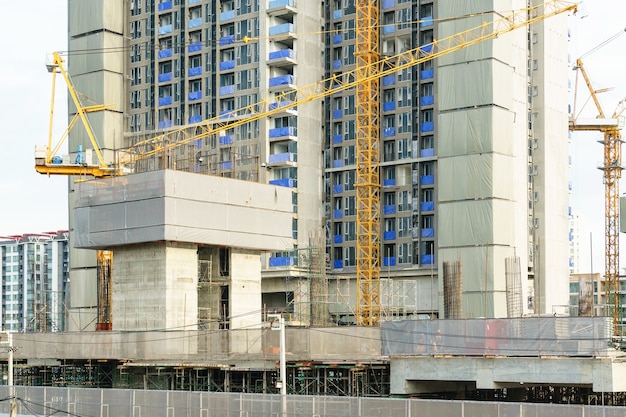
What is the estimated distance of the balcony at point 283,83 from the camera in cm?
12250

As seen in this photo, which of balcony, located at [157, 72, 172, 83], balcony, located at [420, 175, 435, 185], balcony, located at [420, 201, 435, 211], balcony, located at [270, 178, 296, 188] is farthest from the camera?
balcony, located at [157, 72, 172, 83]

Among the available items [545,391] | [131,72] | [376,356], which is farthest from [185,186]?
[131,72]

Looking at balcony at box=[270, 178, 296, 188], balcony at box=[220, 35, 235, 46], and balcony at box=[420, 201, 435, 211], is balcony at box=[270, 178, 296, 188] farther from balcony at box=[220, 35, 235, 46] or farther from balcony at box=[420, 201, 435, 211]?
balcony at box=[220, 35, 235, 46]

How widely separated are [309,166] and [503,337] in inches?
2726

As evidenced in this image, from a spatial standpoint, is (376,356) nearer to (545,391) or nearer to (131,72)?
(545,391)

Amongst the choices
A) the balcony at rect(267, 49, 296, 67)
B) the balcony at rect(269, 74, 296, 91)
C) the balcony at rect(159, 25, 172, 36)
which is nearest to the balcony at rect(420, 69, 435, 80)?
the balcony at rect(269, 74, 296, 91)

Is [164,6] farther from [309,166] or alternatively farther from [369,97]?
[369,97]

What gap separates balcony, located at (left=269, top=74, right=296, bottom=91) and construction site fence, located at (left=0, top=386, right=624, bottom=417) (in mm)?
72389

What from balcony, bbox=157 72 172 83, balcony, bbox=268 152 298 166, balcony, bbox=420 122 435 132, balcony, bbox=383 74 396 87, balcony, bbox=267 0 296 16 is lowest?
balcony, bbox=268 152 298 166

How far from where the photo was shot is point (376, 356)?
2483 inches

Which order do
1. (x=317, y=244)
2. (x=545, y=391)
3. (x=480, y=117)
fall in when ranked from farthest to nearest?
(x=317, y=244)
(x=480, y=117)
(x=545, y=391)

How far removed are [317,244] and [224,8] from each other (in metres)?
30.9

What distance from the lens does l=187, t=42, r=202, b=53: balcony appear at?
130938mm

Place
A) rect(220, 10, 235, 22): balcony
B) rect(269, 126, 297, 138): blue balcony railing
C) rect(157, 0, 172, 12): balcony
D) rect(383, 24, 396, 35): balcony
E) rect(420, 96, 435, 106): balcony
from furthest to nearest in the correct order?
rect(157, 0, 172, 12): balcony
rect(220, 10, 235, 22): balcony
rect(269, 126, 297, 138): blue balcony railing
rect(383, 24, 396, 35): balcony
rect(420, 96, 435, 106): balcony
